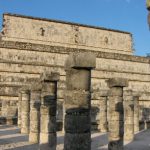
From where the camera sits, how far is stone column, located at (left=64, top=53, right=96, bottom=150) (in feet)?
25.8

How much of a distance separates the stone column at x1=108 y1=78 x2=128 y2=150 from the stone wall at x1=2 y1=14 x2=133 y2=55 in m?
17.3

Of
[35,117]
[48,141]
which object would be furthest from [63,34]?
[48,141]

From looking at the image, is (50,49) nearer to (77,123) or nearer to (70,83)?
(70,83)

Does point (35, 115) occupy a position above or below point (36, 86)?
below

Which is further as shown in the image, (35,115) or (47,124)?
(35,115)

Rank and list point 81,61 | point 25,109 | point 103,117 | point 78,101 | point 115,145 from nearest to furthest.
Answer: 1. point 81,61
2. point 78,101
3. point 115,145
4. point 25,109
5. point 103,117

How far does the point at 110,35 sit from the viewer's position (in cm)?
3456

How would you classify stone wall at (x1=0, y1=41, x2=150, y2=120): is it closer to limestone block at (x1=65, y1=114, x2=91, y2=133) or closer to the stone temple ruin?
the stone temple ruin

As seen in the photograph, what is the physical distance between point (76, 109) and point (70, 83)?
0.58 m

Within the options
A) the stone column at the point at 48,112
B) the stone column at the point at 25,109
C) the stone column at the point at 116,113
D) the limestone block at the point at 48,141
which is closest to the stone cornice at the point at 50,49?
the stone column at the point at 25,109

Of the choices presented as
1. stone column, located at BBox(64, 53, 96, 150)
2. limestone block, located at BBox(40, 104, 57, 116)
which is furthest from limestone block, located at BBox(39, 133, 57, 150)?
stone column, located at BBox(64, 53, 96, 150)

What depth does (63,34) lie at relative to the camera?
31672 millimetres

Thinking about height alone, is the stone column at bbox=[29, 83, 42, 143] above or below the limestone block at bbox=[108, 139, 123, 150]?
above

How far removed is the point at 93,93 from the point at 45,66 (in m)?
3.79
